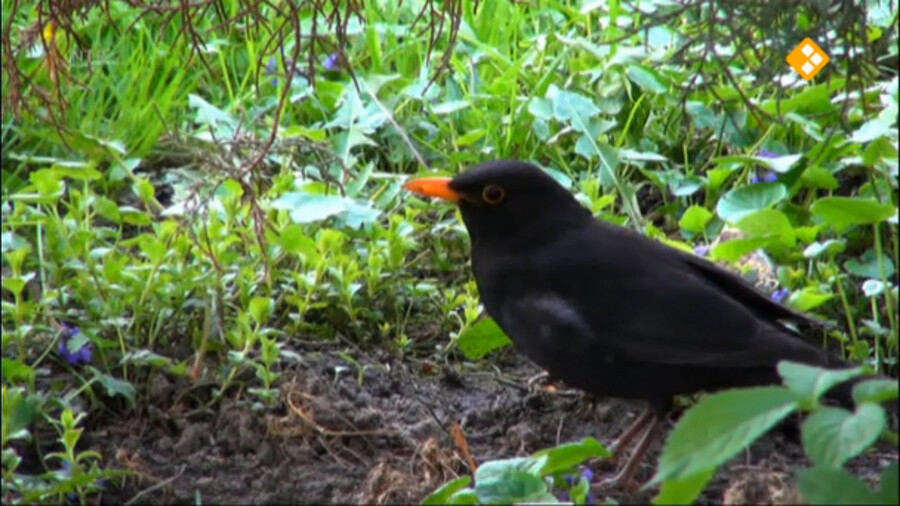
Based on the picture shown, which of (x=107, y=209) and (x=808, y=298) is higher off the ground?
(x=107, y=209)

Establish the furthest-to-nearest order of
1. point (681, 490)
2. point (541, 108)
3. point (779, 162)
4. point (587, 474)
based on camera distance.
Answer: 1. point (541, 108)
2. point (779, 162)
3. point (587, 474)
4. point (681, 490)

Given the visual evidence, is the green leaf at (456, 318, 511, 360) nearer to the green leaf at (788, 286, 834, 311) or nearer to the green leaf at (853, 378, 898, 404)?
the green leaf at (788, 286, 834, 311)

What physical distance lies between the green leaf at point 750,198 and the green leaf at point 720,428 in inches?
99.0

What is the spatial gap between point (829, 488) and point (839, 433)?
7 cm

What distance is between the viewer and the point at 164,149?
543cm

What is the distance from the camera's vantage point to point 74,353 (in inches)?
152

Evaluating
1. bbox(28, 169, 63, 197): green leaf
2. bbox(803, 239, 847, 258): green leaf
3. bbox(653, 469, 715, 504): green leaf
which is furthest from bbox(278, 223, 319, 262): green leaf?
bbox(653, 469, 715, 504): green leaf

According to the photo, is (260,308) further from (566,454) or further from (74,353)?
(566,454)

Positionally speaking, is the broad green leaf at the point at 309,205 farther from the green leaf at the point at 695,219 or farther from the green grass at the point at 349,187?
the green leaf at the point at 695,219

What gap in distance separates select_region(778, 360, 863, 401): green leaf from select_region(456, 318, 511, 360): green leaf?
1989 millimetres

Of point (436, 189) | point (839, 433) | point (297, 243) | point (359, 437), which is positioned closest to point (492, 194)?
point (436, 189)

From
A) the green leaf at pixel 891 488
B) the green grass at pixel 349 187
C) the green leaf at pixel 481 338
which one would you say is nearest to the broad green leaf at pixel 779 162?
the green grass at pixel 349 187

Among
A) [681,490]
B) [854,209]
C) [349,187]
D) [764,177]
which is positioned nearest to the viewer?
Result: [681,490]

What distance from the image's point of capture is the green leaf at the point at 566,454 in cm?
307
